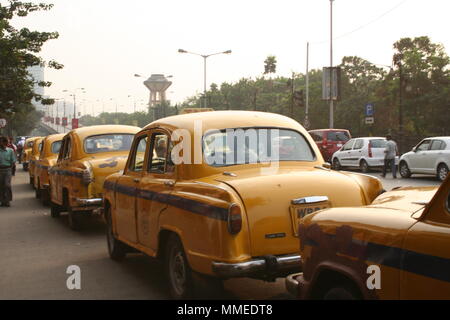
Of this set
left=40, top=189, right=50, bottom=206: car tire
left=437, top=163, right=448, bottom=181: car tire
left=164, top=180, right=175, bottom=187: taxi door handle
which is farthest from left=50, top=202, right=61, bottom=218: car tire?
left=437, top=163, right=448, bottom=181: car tire

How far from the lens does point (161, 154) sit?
20.9 feet

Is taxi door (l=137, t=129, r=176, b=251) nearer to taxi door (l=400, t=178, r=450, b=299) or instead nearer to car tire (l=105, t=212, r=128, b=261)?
car tire (l=105, t=212, r=128, b=261)

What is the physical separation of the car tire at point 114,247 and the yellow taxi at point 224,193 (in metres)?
0.55

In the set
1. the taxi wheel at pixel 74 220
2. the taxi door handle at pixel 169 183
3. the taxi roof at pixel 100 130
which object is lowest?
the taxi wheel at pixel 74 220

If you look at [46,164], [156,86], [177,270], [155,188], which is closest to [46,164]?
[46,164]

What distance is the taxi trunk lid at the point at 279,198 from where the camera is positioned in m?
4.93

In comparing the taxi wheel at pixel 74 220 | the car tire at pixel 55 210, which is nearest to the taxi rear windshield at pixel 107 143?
the taxi wheel at pixel 74 220

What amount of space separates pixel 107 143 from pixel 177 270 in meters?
6.16

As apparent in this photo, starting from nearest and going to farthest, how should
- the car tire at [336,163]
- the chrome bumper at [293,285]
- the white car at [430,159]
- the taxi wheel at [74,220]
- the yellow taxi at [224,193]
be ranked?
1. the chrome bumper at [293,285]
2. the yellow taxi at [224,193]
3. the taxi wheel at [74,220]
4. the white car at [430,159]
5. the car tire at [336,163]

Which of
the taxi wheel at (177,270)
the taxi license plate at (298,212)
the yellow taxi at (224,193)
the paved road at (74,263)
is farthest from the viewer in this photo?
the paved road at (74,263)

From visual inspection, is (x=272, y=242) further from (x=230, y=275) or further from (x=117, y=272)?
(x=117, y=272)

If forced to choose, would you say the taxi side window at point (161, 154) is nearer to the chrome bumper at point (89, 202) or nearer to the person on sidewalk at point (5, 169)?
the chrome bumper at point (89, 202)

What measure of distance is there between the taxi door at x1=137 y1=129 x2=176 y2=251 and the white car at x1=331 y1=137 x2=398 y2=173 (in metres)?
20.5

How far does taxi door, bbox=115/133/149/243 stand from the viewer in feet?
22.0
